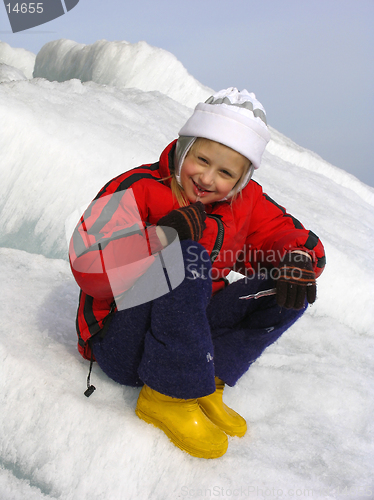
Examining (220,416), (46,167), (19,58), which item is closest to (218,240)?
(220,416)

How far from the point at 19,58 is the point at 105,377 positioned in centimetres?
938

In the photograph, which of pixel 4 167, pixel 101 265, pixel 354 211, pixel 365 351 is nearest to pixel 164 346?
pixel 101 265

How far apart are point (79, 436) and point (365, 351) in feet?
3.87

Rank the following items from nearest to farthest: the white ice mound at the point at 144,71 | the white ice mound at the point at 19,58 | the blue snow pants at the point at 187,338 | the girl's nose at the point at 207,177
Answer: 1. the blue snow pants at the point at 187,338
2. the girl's nose at the point at 207,177
3. the white ice mound at the point at 144,71
4. the white ice mound at the point at 19,58

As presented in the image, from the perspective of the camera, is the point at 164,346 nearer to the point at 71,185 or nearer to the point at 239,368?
the point at 239,368

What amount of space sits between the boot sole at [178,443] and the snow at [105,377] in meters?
0.01

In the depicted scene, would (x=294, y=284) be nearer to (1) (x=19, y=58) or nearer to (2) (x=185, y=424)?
(2) (x=185, y=424)

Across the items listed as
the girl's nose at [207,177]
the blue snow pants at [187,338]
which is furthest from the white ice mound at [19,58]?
the blue snow pants at [187,338]

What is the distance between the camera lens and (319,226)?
232 centimetres

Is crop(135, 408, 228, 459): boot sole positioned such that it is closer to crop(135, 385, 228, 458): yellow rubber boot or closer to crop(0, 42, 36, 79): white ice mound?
crop(135, 385, 228, 458): yellow rubber boot

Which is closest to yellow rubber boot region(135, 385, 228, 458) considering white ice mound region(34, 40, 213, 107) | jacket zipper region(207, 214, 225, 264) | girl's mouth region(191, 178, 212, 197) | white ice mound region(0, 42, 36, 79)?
jacket zipper region(207, 214, 225, 264)

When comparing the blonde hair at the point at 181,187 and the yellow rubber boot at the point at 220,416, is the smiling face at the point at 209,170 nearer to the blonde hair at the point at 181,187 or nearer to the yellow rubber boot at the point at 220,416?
the blonde hair at the point at 181,187

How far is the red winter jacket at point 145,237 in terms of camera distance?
845mm

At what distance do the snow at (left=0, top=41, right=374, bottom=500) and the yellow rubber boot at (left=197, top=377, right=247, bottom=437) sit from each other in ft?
0.09
